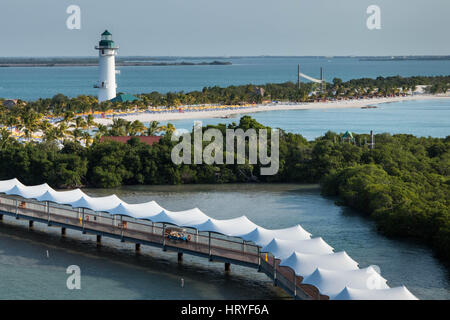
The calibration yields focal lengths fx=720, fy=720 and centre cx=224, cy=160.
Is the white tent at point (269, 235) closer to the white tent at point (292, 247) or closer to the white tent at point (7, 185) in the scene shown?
the white tent at point (292, 247)

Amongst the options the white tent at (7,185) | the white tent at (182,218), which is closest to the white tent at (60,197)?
the white tent at (7,185)

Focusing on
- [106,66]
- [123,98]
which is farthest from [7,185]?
[106,66]

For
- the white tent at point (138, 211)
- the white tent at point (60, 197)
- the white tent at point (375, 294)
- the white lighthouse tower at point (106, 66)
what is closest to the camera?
the white tent at point (375, 294)

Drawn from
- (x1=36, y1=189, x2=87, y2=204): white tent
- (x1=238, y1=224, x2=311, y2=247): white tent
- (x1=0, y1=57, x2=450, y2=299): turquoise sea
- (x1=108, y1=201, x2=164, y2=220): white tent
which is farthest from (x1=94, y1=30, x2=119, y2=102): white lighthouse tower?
(x1=238, y1=224, x2=311, y2=247): white tent

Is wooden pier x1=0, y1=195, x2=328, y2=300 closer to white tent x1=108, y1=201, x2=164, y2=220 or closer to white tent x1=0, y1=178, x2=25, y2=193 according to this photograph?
white tent x1=108, y1=201, x2=164, y2=220

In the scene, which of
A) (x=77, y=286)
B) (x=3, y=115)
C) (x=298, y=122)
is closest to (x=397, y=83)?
(x=298, y=122)

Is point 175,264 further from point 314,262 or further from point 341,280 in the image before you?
point 341,280
